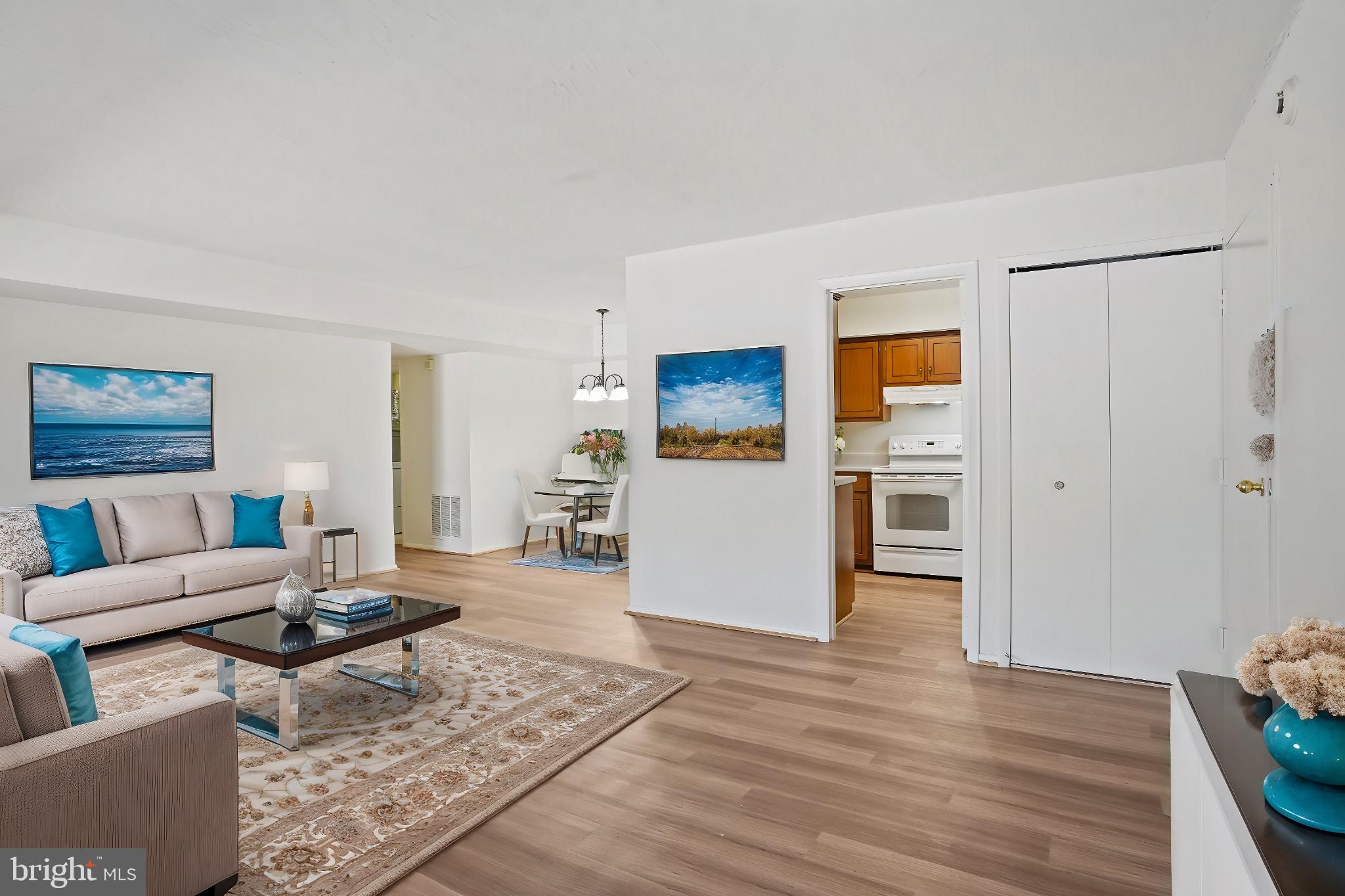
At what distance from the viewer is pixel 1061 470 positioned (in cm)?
383

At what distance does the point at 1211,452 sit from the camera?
352 centimetres

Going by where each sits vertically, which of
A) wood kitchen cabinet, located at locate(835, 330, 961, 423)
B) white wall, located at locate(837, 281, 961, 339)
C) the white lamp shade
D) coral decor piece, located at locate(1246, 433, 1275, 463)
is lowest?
the white lamp shade

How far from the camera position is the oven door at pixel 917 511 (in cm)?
631

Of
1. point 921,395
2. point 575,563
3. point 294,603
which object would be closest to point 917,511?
point 921,395

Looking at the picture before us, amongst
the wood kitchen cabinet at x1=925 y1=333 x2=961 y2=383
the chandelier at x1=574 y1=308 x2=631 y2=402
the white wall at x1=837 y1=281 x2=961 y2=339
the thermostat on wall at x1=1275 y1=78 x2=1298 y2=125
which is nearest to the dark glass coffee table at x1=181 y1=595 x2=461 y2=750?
the thermostat on wall at x1=1275 y1=78 x2=1298 y2=125

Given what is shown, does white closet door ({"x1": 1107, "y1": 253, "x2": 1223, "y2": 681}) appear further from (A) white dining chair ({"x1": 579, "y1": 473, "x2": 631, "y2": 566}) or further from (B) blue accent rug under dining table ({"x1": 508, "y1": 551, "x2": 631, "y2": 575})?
(A) white dining chair ({"x1": 579, "y1": 473, "x2": 631, "y2": 566})

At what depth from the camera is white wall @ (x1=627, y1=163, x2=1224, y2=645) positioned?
12.3ft

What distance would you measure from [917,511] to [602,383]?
3.57 m

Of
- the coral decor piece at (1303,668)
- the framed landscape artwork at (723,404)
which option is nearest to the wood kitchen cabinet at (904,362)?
the framed landscape artwork at (723,404)

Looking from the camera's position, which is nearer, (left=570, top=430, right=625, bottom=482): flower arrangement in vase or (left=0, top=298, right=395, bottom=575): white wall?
(left=0, top=298, right=395, bottom=575): white wall

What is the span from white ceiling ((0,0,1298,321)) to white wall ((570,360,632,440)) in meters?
4.69

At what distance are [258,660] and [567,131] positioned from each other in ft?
8.40

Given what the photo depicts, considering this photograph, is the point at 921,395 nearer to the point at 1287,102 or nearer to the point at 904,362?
the point at 904,362

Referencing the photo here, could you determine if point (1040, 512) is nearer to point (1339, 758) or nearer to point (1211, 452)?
A: point (1211, 452)
